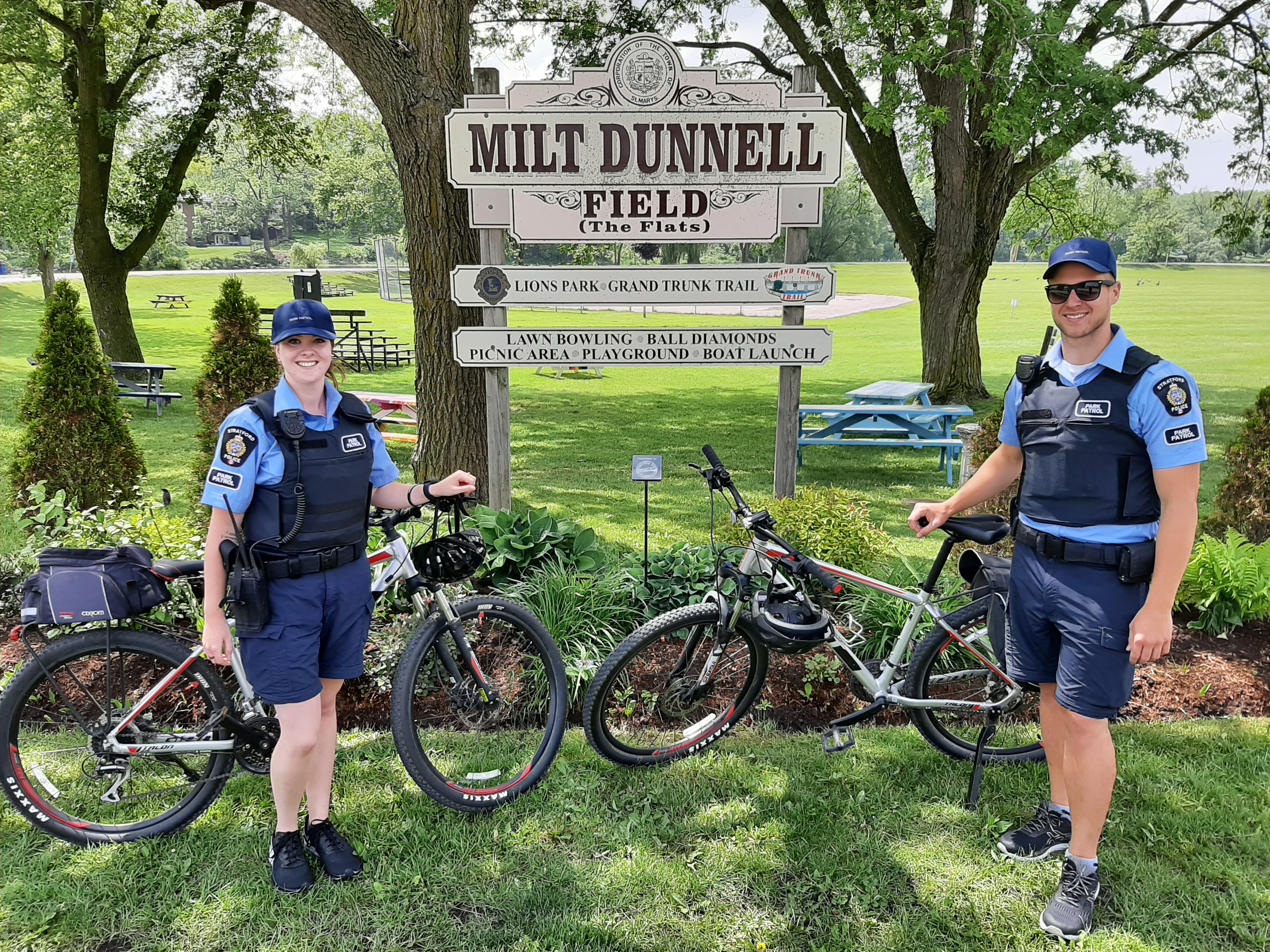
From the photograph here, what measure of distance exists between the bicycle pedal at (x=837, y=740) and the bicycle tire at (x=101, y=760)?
96.7 inches

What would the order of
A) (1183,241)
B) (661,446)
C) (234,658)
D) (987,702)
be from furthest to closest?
(1183,241) < (661,446) < (987,702) < (234,658)

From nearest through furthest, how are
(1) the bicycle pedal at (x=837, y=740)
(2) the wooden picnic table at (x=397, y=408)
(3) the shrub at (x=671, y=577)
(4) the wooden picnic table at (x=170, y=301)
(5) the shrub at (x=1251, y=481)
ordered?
(1) the bicycle pedal at (x=837, y=740), (3) the shrub at (x=671, y=577), (5) the shrub at (x=1251, y=481), (2) the wooden picnic table at (x=397, y=408), (4) the wooden picnic table at (x=170, y=301)

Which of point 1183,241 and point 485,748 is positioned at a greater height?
point 1183,241

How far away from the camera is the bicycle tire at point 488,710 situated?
333cm

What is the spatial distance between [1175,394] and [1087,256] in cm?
50

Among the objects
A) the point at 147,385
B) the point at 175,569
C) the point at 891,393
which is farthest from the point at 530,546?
the point at 147,385

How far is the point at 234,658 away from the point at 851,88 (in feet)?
42.3

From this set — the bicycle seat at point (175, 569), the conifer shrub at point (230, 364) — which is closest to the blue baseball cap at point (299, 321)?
the bicycle seat at point (175, 569)

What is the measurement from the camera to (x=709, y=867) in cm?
313

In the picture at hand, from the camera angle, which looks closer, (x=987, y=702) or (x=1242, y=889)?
(x=1242, y=889)

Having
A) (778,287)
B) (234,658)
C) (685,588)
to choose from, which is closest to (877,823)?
(685,588)

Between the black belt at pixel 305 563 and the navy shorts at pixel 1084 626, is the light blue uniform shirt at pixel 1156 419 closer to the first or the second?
the navy shorts at pixel 1084 626

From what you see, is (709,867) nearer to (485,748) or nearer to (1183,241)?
(485,748)

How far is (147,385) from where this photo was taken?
45.7 feet
